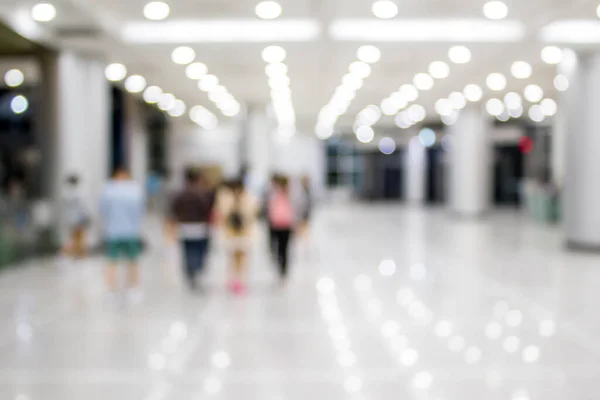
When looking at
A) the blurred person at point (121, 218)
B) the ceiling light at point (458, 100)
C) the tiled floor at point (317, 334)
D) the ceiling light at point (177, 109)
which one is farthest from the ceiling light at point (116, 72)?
the ceiling light at point (458, 100)

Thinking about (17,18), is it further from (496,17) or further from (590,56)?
(590,56)

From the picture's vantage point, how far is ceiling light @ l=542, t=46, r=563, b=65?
51.7 feet

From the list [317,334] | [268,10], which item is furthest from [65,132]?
[317,334]

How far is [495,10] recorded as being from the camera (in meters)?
12.9

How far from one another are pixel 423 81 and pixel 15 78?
11.6 m

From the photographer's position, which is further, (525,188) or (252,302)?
(525,188)

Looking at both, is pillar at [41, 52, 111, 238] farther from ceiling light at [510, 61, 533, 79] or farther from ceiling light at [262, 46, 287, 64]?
ceiling light at [510, 61, 533, 79]

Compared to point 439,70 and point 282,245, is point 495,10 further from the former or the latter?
point 439,70

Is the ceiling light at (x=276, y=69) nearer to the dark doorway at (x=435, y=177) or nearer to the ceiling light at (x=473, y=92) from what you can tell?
the ceiling light at (x=473, y=92)

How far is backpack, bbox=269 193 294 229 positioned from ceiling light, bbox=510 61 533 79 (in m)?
8.92

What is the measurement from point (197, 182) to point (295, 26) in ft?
15.7

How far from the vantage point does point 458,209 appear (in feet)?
98.8

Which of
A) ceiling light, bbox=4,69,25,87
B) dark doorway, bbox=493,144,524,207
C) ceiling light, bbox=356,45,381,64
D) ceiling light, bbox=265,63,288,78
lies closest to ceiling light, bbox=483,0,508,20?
ceiling light, bbox=356,45,381,64

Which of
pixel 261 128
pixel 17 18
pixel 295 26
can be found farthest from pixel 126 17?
pixel 261 128
